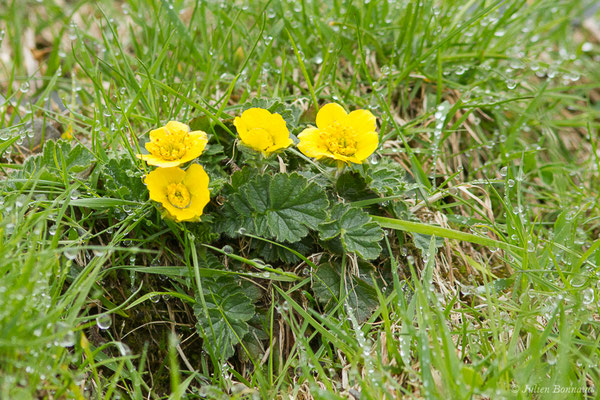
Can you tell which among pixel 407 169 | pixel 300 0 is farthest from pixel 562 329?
pixel 300 0

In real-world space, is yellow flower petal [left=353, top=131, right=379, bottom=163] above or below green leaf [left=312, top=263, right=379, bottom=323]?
above

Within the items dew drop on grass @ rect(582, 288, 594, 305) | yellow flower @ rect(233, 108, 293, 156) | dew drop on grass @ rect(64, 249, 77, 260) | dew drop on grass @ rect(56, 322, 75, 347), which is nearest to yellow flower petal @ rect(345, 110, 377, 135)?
yellow flower @ rect(233, 108, 293, 156)

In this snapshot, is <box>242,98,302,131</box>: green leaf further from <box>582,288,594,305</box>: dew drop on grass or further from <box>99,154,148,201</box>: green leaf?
<box>582,288,594,305</box>: dew drop on grass

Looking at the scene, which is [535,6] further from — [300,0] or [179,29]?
[179,29]

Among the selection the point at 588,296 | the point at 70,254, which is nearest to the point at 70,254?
the point at 70,254

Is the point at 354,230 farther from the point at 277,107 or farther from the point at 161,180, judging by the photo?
the point at 161,180

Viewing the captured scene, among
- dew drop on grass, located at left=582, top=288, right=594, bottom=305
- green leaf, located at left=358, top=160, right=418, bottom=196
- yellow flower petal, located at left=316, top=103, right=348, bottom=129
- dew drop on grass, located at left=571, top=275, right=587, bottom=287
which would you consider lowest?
dew drop on grass, located at left=571, top=275, right=587, bottom=287

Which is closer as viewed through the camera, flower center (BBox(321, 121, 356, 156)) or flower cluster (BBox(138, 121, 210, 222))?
flower cluster (BBox(138, 121, 210, 222))

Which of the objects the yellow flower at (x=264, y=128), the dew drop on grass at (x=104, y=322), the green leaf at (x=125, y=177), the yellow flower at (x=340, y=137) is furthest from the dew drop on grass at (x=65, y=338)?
the yellow flower at (x=340, y=137)
